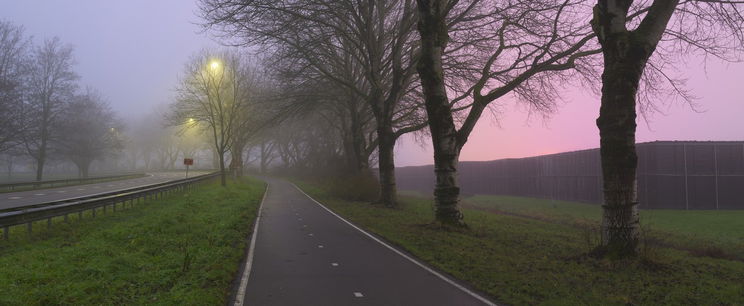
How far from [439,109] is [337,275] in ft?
23.6

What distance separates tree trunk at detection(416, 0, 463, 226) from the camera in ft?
44.0

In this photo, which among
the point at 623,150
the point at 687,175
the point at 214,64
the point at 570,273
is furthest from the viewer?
the point at 214,64

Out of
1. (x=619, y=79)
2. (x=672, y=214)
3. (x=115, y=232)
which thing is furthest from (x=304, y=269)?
(x=672, y=214)

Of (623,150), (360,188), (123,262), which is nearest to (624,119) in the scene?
(623,150)

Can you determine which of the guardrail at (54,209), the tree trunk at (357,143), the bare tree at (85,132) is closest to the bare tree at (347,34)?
the tree trunk at (357,143)

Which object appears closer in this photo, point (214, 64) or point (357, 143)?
point (357, 143)

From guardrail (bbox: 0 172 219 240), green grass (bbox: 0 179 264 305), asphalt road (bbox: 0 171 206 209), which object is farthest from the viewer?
asphalt road (bbox: 0 171 206 209)

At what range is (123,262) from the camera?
8.36 m

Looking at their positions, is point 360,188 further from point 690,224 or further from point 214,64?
point 690,224

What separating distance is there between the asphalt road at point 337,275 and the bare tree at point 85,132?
4350 cm

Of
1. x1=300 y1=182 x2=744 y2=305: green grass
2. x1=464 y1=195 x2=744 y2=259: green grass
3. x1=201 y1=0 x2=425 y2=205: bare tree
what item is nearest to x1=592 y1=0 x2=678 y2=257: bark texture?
x1=300 y1=182 x2=744 y2=305: green grass

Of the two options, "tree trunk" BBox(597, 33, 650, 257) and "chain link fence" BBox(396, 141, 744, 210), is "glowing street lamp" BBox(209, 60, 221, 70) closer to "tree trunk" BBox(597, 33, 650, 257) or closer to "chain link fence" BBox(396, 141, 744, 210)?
"chain link fence" BBox(396, 141, 744, 210)

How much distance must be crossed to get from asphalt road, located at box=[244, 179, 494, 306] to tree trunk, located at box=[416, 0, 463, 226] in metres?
2.88

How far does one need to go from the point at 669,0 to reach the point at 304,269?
8339 millimetres
